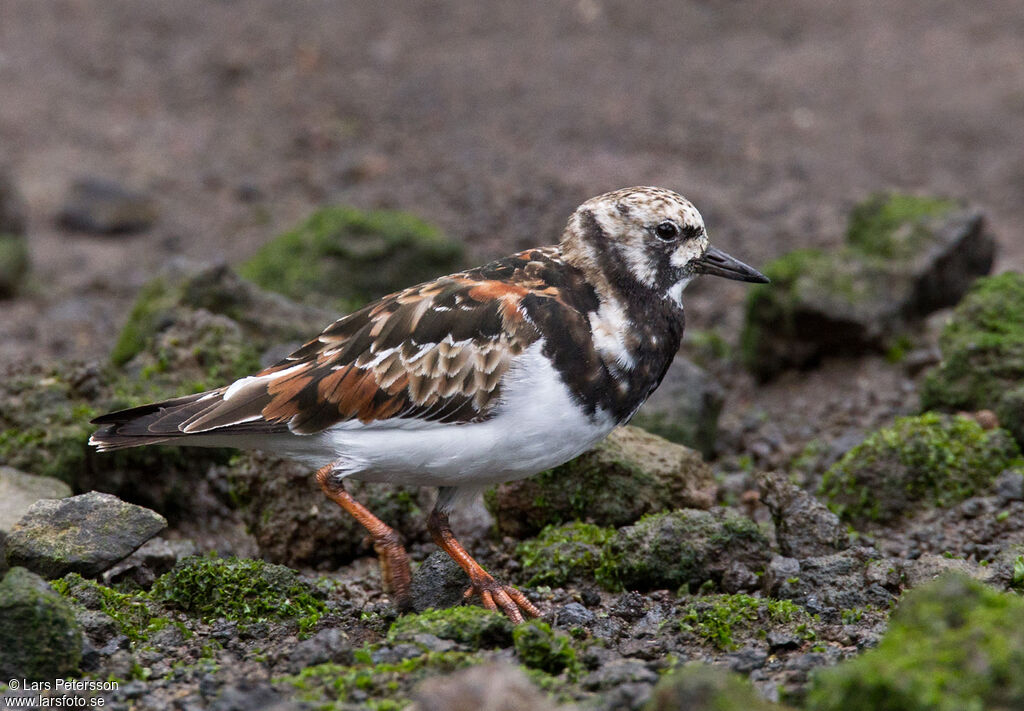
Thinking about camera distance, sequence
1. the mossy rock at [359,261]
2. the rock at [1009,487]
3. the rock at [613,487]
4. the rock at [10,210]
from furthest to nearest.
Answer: the rock at [10,210] → the mossy rock at [359,261] → the rock at [1009,487] → the rock at [613,487]

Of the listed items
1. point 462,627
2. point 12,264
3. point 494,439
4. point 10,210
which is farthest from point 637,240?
point 10,210

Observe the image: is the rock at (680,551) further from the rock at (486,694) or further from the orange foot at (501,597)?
the rock at (486,694)

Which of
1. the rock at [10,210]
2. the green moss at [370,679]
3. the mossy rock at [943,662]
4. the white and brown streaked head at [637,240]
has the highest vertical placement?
the white and brown streaked head at [637,240]

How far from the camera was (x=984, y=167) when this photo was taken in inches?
517

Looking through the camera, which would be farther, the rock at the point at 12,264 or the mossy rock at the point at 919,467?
the rock at the point at 12,264

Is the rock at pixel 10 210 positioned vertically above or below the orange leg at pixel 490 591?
above

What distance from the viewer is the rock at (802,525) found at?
596cm

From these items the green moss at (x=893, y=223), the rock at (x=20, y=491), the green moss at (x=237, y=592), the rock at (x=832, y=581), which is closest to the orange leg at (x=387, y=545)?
the green moss at (x=237, y=592)

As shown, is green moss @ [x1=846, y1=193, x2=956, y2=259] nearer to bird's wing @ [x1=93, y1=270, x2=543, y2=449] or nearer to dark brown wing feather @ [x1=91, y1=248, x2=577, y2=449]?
dark brown wing feather @ [x1=91, y1=248, x2=577, y2=449]

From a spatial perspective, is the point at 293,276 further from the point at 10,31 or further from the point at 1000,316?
the point at 10,31

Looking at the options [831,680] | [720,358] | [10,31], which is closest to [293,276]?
[720,358]

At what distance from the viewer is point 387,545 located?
5391 mm

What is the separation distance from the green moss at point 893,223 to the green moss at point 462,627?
19.0 feet

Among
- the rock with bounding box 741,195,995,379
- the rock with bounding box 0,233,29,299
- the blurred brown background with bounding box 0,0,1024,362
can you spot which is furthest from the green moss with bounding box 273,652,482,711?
the rock with bounding box 0,233,29,299
